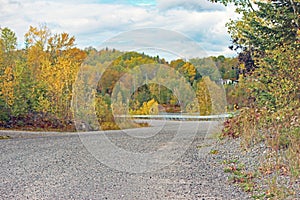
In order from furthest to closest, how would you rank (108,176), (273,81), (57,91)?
(57,91) < (273,81) < (108,176)

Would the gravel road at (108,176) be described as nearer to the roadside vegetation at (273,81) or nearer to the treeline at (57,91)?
the roadside vegetation at (273,81)

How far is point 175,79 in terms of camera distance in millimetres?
12945

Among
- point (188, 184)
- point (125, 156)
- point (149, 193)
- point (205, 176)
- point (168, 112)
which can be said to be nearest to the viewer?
point (149, 193)

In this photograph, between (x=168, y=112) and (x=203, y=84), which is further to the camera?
(x=168, y=112)

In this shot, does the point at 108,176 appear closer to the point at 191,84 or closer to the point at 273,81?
the point at 273,81

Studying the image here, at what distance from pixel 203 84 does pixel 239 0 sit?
10.6ft

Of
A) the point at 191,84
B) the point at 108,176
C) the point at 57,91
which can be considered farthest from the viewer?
the point at 57,91

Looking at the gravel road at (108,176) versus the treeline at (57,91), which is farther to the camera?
the treeline at (57,91)

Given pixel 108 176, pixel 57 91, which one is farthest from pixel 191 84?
pixel 57 91

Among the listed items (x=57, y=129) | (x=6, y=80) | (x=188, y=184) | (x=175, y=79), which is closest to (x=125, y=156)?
(x=188, y=184)

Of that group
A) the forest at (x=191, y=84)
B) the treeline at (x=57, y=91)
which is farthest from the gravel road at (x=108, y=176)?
the treeline at (x=57, y=91)

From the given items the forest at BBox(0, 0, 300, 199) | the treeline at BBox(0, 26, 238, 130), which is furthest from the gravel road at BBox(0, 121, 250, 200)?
the treeline at BBox(0, 26, 238, 130)

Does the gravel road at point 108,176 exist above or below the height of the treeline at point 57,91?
below

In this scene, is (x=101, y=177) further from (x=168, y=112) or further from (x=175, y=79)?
(x=168, y=112)
